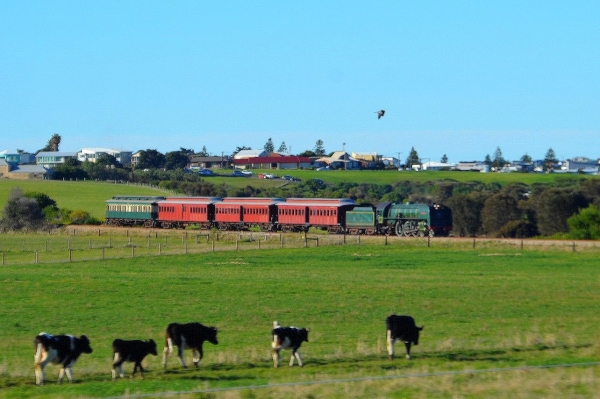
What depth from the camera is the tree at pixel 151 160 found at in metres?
189

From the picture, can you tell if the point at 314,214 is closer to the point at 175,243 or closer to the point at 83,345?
the point at 175,243

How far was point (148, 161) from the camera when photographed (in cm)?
18950

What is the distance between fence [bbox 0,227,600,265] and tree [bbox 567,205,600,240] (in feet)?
28.7

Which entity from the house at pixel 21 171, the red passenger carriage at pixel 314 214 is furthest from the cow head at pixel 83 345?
the house at pixel 21 171

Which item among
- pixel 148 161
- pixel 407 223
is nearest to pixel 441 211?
pixel 407 223

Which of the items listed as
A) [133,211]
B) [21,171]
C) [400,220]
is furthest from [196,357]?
[21,171]

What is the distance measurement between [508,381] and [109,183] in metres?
131

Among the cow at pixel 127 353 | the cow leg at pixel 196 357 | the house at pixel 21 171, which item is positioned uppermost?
the house at pixel 21 171

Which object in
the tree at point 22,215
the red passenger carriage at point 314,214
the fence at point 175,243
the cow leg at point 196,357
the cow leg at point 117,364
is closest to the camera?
the cow leg at point 117,364

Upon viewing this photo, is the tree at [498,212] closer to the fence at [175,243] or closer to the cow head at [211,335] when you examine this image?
the fence at [175,243]

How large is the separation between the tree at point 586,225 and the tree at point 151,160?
13237 cm

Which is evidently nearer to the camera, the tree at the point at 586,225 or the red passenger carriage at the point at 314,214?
the tree at the point at 586,225

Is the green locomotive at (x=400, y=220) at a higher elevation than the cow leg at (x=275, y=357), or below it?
higher

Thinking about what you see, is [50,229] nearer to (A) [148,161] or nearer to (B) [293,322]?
(B) [293,322]
